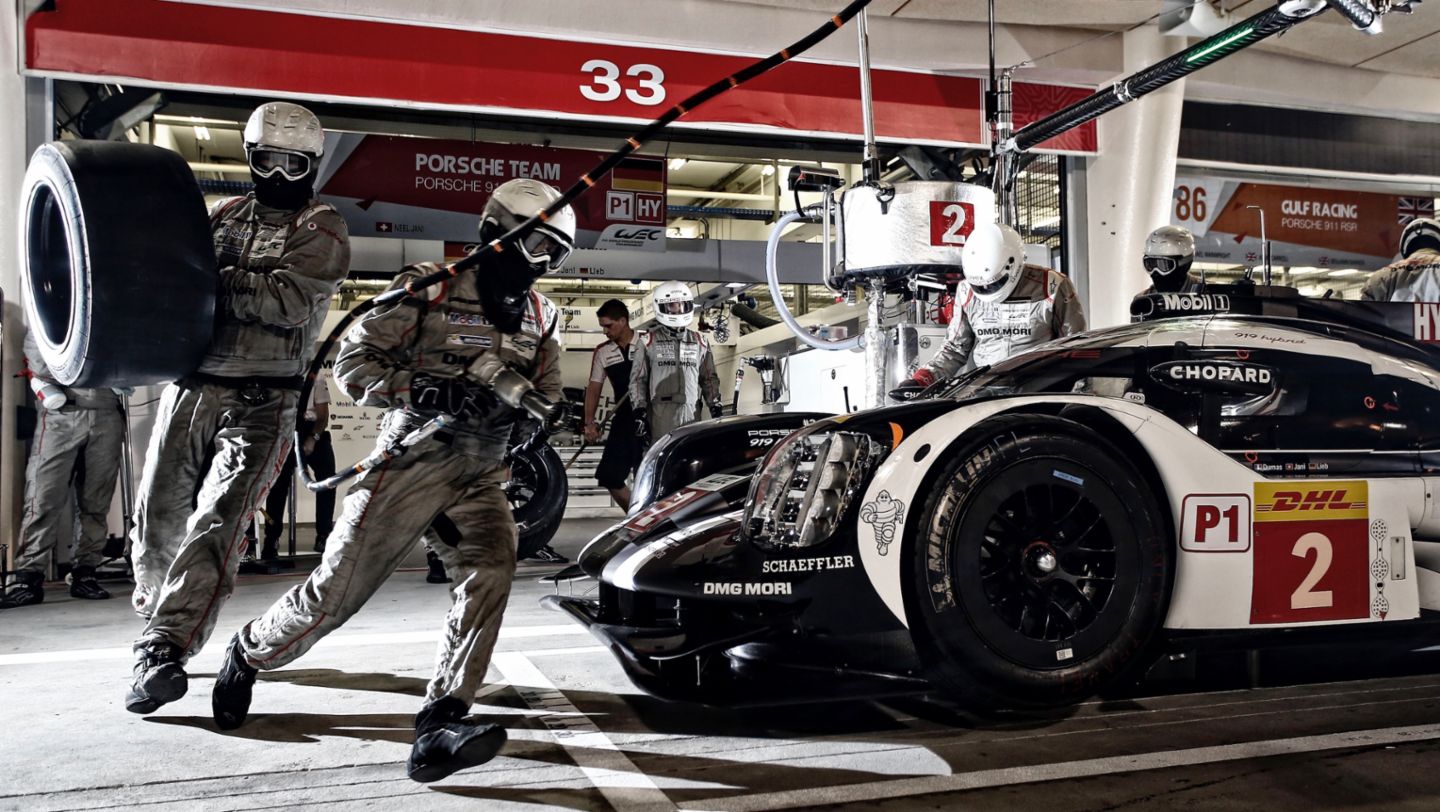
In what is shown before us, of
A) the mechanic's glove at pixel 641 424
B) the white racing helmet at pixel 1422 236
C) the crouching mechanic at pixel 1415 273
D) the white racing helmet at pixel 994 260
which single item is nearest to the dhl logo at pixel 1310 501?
A: the white racing helmet at pixel 994 260

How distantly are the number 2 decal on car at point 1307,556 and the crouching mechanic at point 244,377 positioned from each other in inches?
111

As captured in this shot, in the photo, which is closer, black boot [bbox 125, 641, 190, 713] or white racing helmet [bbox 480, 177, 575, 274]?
white racing helmet [bbox 480, 177, 575, 274]

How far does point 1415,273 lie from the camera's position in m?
5.80

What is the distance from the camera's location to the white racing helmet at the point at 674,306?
7586 millimetres

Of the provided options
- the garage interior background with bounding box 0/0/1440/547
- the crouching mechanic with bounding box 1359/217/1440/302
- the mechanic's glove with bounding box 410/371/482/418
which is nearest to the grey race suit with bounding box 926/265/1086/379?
the crouching mechanic with bounding box 1359/217/1440/302

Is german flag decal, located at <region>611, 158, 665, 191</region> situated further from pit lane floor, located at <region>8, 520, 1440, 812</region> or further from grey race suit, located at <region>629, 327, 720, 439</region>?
pit lane floor, located at <region>8, 520, 1440, 812</region>

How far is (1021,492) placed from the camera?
107 inches

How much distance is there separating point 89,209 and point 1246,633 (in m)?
3.46

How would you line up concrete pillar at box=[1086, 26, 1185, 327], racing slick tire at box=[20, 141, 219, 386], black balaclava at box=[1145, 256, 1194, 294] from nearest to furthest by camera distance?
1. racing slick tire at box=[20, 141, 219, 386]
2. black balaclava at box=[1145, 256, 1194, 294]
3. concrete pillar at box=[1086, 26, 1185, 327]

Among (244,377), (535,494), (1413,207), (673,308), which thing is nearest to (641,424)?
(673,308)

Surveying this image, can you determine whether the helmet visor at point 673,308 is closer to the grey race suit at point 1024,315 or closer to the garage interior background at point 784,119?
the garage interior background at point 784,119

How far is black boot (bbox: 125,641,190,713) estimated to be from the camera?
9.75 ft

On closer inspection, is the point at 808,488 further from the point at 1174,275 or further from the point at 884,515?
the point at 1174,275

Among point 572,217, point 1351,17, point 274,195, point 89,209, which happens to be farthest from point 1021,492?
point 1351,17
